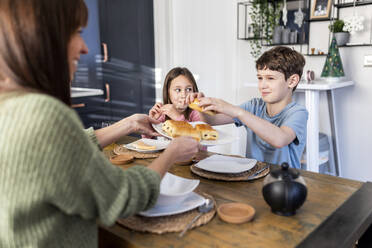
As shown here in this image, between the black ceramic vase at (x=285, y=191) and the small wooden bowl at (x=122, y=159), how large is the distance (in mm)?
706

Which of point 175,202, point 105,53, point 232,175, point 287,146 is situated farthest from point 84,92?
point 175,202

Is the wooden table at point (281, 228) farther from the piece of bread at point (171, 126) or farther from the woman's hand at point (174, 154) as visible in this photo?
the piece of bread at point (171, 126)

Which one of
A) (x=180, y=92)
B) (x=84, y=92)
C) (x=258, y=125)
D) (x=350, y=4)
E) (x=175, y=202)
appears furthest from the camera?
(x=84, y=92)

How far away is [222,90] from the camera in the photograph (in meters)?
3.90

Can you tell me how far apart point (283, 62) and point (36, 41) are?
128 centimetres

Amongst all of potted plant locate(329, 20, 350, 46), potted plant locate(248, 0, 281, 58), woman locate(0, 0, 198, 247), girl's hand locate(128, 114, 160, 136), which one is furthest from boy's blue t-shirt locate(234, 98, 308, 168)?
potted plant locate(248, 0, 281, 58)

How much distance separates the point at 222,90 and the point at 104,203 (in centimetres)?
334

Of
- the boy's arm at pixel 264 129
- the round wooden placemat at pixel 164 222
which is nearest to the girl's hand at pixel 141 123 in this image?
the boy's arm at pixel 264 129

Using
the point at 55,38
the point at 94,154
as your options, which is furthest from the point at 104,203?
the point at 55,38

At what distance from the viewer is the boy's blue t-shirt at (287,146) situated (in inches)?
59.4

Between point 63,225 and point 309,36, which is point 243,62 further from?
point 63,225

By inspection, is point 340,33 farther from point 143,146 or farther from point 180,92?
point 143,146

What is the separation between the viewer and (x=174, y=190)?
3.34ft

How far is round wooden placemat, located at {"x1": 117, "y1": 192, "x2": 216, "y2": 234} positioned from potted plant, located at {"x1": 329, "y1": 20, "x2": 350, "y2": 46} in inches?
96.1
